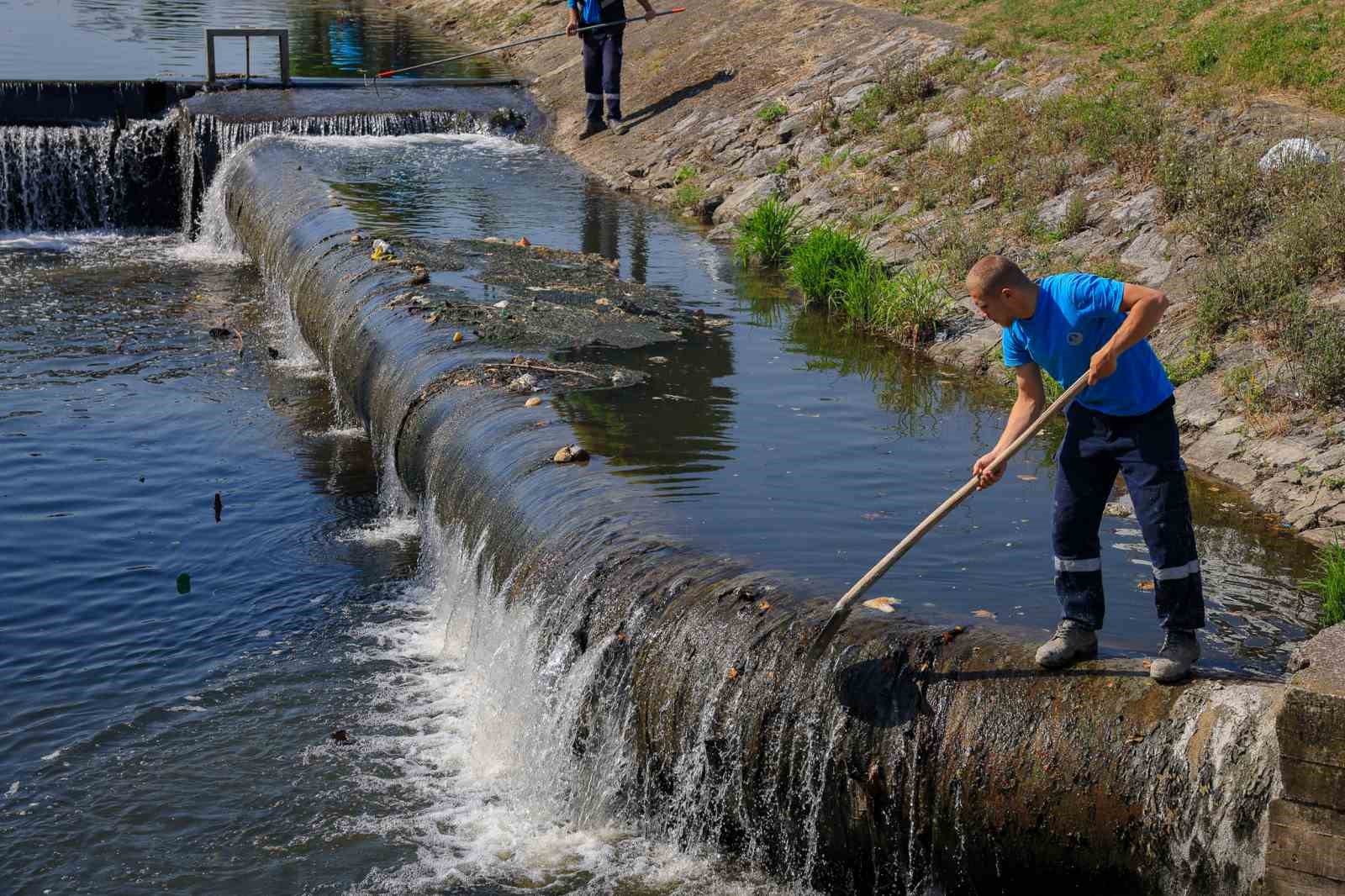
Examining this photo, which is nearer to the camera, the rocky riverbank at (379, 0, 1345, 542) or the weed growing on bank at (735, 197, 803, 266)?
the rocky riverbank at (379, 0, 1345, 542)

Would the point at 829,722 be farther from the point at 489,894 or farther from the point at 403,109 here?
the point at 403,109

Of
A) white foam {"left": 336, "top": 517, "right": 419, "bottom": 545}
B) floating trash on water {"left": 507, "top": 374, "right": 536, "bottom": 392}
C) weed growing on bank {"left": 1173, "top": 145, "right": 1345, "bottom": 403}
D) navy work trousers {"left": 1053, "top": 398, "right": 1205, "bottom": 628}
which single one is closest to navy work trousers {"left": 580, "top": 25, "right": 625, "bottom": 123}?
weed growing on bank {"left": 1173, "top": 145, "right": 1345, "bottom": 403}

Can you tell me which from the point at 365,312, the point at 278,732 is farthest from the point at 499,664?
the point at 365,312

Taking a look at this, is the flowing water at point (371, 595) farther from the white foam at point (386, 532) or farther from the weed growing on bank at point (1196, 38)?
the weed growing on bank at point (1196, 38)

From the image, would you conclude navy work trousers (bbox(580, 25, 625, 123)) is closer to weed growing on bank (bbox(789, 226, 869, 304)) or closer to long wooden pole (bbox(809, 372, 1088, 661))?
weed growing on bank (bbox(789, 226, 869, 304))

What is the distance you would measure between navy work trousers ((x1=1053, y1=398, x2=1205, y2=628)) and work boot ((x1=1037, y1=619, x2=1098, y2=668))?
0.12ft

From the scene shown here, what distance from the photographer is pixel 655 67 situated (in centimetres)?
2428

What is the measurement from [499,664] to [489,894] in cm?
169

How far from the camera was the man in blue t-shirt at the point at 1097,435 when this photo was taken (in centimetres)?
546

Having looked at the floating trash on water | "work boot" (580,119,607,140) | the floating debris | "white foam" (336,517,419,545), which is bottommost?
"white foam" (336,517,419,545)

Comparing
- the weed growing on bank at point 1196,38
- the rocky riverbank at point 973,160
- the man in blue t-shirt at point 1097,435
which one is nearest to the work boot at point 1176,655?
the man in blue t-shirt at point 1097,435

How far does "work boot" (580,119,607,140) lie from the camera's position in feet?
74.6

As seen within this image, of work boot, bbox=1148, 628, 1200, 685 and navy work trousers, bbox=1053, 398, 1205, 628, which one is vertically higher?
navy work trousers, bbox=1053, 398, 1205, 628

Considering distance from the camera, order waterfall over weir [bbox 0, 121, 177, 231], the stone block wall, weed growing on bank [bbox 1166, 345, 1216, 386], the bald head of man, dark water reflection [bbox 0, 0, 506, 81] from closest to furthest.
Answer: the stone block wall < the bald head of man < weed growing on bank [bbox 1166, 345, 1216, 386] < waterfall over weir [bbox 0, 121, 177, 231] < dark water reflection [bbox 0, 0, 506, 81]
